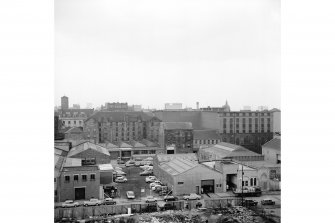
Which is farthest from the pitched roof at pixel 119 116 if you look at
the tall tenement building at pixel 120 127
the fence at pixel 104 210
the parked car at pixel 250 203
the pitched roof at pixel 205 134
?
the parked car at pixel 250 203

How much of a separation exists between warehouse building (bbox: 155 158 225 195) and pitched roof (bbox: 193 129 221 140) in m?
4.06

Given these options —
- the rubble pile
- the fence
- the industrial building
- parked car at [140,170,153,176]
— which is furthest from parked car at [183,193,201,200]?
the industrial building

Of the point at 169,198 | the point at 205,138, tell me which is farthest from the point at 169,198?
the point at 205,138

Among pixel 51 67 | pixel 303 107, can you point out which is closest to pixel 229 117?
pixel 303 107

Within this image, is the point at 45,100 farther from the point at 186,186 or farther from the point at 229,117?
the point at 229,117

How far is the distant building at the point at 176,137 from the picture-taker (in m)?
10.1

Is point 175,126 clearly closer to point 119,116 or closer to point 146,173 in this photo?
point 119,116

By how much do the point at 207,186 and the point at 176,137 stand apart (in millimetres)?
3479

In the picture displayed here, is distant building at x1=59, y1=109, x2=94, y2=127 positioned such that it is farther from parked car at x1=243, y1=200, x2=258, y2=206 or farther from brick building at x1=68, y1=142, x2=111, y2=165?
parked car at x1=243, y1=200, x2=258, y2=206

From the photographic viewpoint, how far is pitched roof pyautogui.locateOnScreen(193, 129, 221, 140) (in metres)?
11.3

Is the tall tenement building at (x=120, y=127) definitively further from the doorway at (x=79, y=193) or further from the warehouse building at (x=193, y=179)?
the doorway at (x=79, y=193)

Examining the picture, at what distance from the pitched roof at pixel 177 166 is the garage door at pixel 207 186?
42 centimetres

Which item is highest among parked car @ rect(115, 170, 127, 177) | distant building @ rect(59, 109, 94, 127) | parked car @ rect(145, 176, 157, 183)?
distant building @ rect(59, 109, 94, 127)

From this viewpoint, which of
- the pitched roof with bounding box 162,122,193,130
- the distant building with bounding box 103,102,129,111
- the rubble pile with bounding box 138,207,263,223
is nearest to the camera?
the rubble pile with bounding box 138,207,263,223
